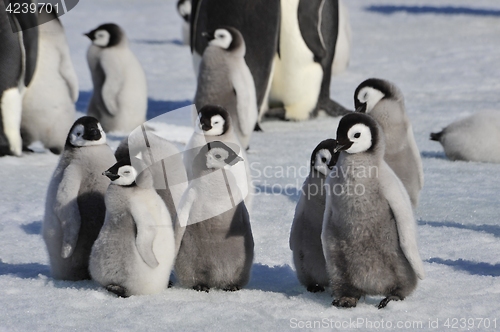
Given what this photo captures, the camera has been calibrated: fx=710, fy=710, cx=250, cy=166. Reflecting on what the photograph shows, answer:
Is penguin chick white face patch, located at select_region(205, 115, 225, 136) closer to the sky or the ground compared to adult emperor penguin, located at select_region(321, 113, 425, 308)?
closer to the sky

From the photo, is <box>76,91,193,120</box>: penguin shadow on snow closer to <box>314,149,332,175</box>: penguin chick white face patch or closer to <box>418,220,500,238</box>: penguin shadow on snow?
<box>418,220,500,238</box>: penguin shadow on snow

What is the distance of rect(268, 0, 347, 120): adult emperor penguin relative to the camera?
602cm

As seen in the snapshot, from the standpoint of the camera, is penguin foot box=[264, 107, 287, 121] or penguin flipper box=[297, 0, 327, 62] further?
penguin foot box=[264, 107, 287, 121]

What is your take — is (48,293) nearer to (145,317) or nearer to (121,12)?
(145,317)

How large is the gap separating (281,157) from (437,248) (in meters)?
1.92

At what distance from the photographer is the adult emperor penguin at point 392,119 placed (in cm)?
332


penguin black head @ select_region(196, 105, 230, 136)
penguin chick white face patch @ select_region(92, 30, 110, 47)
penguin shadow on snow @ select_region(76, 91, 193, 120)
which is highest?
penguin chick white face patch @ select_region(92, 30, 110, 47)

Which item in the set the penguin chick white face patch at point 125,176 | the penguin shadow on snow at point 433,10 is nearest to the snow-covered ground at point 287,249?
the penguin chick white face patch at point 125,176

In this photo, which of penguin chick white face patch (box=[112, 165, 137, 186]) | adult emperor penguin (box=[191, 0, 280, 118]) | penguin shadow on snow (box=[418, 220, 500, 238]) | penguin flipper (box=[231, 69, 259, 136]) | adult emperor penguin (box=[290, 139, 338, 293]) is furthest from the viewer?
adult emperor penguin (box=[191, 0, 280, 118])

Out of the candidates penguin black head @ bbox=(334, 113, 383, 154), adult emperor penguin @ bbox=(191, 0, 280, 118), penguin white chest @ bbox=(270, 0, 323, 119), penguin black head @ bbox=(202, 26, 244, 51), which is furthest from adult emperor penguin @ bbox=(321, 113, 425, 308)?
penguin white chest @ bbox=(270, 0, 323, 119)

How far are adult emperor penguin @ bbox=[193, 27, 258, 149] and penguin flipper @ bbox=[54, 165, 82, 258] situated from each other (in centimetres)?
204

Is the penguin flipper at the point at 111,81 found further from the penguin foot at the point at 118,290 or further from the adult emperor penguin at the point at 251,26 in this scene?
the penguin foot at the point at 118,290

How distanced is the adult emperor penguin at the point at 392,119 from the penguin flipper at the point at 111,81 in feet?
8.28

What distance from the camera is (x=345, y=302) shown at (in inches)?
87.4
